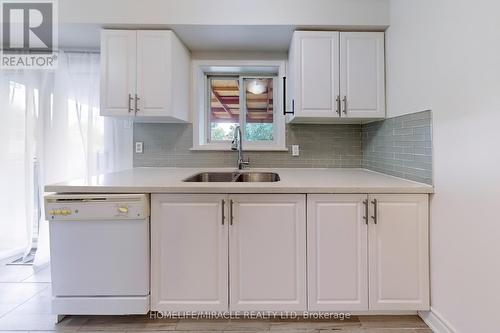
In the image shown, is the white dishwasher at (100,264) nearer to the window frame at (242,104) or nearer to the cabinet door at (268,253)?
the cabinet door at (268,253)

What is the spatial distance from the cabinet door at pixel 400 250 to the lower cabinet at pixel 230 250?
0.44m

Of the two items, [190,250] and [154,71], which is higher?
[154,71]

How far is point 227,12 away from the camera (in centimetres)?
212

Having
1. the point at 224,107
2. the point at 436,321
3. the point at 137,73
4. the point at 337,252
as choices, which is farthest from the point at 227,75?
the point at 436,321

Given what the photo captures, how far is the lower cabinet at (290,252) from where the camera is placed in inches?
65.7

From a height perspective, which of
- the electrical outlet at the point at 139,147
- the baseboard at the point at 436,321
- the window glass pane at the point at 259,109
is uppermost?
the window glass pane at the point at 259,109

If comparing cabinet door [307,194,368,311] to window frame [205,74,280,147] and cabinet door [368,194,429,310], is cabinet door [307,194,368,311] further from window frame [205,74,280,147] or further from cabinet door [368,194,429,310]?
window frame [205,74,280,147]

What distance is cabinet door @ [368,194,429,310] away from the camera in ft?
5.47

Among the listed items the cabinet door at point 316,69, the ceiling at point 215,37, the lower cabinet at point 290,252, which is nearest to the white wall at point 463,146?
the lower cabinet at point 290,252

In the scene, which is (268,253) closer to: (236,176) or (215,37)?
(236,176)

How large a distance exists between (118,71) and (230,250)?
1640 millimetres

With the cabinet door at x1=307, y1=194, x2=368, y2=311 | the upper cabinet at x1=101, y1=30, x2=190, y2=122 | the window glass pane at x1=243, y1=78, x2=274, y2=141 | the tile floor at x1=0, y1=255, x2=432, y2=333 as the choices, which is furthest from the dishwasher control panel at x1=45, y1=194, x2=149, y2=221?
the window glass pane at x1=243, y1=78, x2=274, y2=141

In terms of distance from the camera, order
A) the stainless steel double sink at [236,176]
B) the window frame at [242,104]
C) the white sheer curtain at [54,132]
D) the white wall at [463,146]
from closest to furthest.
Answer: the white wall at [463,146]
the stainless steel double sink at [236,176]
the white sheer curtain at [54,132]
the window frame at [242,104]

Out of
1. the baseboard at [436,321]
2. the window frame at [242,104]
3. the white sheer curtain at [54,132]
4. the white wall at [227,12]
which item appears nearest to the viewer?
the baseboard at [436,321]
